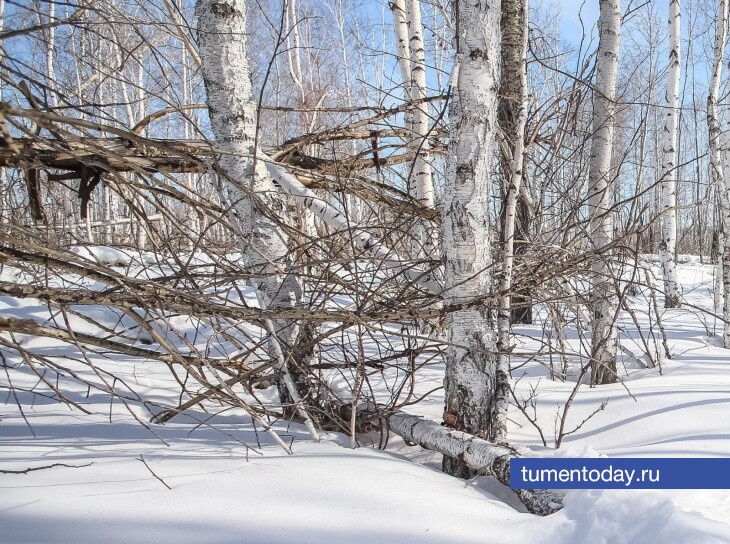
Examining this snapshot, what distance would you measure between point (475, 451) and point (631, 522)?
0.79 metres

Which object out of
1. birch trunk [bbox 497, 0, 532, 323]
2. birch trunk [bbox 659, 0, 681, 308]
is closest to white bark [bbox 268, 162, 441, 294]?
birch trunk [bbox 497, 0, 532, 323]

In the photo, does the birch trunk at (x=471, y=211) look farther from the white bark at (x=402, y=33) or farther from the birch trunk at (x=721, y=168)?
the birch trunk at (x=721, y=168)

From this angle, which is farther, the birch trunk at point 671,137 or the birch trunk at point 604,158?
the birch trunk at point 671,137

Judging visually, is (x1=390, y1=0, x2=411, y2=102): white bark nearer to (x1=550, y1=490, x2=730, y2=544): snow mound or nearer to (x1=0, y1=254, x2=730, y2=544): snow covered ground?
(x1=0, y1=254, x2=730, y2=544): snow covered ground

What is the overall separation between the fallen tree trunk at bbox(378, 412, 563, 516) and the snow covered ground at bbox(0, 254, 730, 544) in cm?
8

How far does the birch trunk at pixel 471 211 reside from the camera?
251 cm

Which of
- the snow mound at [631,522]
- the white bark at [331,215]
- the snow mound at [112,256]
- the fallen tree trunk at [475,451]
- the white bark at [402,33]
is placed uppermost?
the white bark at [402,33]

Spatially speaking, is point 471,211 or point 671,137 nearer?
point 471,211

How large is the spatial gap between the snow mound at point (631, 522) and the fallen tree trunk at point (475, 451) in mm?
125

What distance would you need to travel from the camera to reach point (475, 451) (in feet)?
7.80

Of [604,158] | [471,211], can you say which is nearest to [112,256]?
[604,158]

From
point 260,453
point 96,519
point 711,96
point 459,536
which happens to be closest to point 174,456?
point 260,453

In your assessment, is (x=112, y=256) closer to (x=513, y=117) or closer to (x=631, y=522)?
(x=513, y=117)

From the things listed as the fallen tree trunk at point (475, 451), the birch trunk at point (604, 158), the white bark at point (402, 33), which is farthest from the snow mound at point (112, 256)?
the white bark at point (402, 33)
